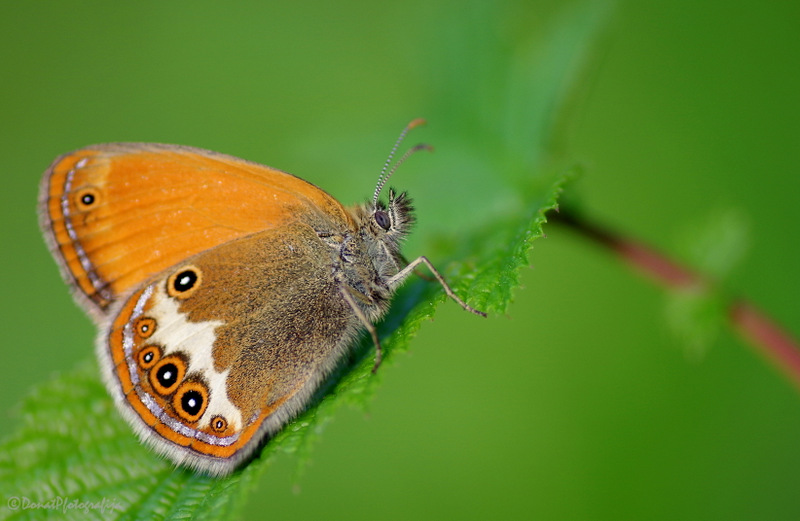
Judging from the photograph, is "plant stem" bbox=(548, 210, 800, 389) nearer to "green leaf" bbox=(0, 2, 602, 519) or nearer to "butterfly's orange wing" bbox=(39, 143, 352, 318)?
"green leaf" bbox=(0, 2, 602, 519)

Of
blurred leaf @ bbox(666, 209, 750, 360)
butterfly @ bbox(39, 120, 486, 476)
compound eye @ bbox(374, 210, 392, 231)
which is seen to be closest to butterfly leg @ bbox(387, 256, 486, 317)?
butterfly @ bbox(39, 120, 486, 476)

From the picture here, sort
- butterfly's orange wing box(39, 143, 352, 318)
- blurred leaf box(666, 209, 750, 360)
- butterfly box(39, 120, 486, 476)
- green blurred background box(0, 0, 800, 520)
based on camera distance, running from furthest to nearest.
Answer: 1. green blurred background box(0, 0, 800, 520)
2. blurred leaf box(666, 209, 750, 360)
3. butterfly's orange wing box(39, 143, 352, 318)
4. butterfly box(39, 120, 486, 476)

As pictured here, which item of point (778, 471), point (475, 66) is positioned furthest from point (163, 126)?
point (778, 471)

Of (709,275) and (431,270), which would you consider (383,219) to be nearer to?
(431,270)

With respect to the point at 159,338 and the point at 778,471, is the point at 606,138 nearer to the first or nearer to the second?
the point at 778,471

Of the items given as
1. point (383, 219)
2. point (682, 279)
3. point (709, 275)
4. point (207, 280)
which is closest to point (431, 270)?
point (383, 219)

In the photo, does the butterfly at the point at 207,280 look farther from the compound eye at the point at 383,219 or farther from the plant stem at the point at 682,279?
the plant stem at the point at 682,279
